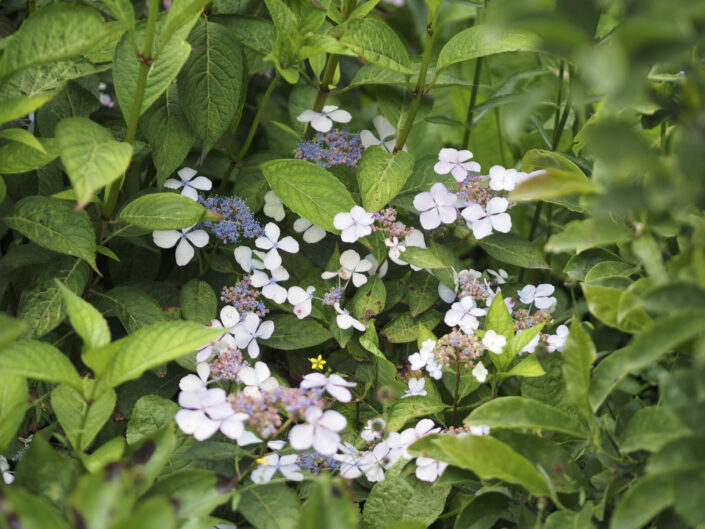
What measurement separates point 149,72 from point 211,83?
13cm

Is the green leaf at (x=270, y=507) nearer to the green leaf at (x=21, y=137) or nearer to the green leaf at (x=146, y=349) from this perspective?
the green leaf at (x=146, y=349)

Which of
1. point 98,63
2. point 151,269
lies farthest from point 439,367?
point 98,63

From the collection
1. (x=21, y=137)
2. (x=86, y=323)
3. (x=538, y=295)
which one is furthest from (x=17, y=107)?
(x=538, y=295)

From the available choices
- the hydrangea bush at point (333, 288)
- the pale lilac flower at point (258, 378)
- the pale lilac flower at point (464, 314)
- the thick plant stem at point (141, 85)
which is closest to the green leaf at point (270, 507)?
the hydrangea bush at point (333, 288)

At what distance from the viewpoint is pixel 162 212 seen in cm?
103

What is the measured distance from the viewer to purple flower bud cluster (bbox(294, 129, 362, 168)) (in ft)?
4.03

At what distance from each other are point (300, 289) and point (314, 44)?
1.24ft

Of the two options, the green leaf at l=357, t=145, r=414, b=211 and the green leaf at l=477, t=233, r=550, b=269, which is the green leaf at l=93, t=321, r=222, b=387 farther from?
the green leaf at l=477, t=233, r=550, b=269

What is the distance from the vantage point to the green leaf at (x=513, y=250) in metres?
1.22

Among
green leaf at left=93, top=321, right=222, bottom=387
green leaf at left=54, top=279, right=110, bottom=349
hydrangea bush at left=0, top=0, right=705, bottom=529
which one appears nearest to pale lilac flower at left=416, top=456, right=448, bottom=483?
hydrangea bush at left=0, top=0, right=705, bottom=529

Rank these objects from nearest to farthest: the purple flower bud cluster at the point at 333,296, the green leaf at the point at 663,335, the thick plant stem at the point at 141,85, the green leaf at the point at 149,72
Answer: the green leaf at the point at 663,335, the thick plant stem at the point at 141,85, the green leaf at the point at 149,72, the purple flower bud cluster at the point at 333,296

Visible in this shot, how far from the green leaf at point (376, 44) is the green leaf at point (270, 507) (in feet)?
2.02

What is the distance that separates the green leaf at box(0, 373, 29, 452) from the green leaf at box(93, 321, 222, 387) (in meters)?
0.11

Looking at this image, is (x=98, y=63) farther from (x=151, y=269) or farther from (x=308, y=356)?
(x=308, y=356)
